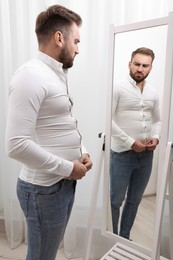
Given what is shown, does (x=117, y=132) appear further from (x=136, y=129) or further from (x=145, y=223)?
(x=145, y=223)

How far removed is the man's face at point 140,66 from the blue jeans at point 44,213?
608 millimetres

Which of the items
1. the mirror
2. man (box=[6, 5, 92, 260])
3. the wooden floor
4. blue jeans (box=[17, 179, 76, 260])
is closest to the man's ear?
man (box=[6, 5, 92, 260])

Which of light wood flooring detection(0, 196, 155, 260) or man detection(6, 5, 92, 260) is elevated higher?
man detection(6, 5, 92, 260)

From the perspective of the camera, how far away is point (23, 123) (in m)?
0.85

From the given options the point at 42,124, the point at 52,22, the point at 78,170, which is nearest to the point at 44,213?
the point at 78,170

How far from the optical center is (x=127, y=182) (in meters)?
1.39

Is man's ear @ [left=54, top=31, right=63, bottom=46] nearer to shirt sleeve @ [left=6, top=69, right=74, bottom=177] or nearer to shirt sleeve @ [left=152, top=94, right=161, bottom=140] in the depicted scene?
shirt sleeve @ [left=6, top=69, right=74, bottom=177]

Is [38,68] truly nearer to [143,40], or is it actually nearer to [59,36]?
[59,36]

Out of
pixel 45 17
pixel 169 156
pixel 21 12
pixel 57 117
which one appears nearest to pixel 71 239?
pixel 169 156

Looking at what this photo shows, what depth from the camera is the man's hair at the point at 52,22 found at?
960mm

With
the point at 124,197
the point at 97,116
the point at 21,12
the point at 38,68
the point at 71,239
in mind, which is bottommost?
the point at 71,239

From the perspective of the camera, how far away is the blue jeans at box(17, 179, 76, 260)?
97cm

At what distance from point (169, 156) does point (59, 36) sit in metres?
0.68

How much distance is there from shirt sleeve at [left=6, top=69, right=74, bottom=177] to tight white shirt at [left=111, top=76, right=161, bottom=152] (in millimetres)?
539
